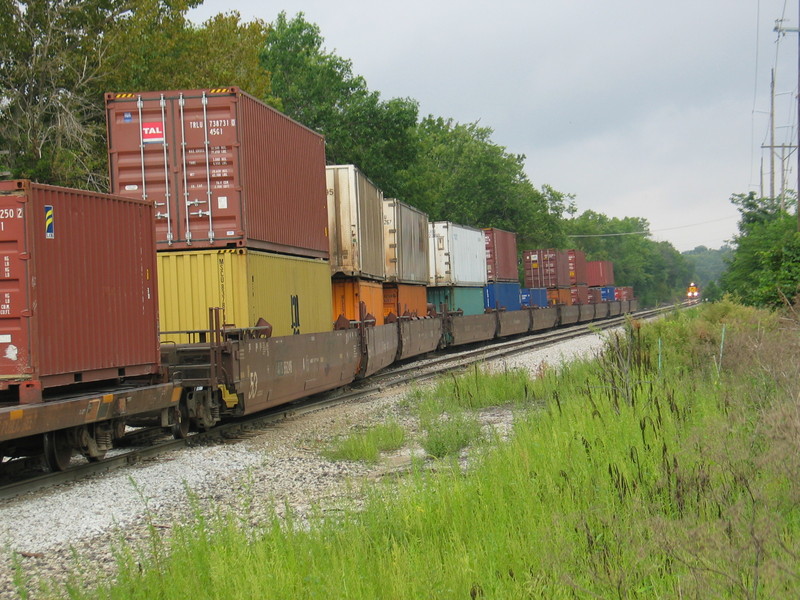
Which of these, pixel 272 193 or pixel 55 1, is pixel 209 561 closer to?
pixel 272 193

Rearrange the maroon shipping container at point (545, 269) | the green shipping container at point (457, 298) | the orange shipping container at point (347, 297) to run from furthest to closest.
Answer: the maroon shipping container at point (545, 269)
the green shipping container at point (457, 298)
the orange shipping container at point (347, 297)

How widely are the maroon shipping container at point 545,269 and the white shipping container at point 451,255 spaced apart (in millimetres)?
15118

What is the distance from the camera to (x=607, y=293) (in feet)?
188

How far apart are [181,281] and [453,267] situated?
16.8 m

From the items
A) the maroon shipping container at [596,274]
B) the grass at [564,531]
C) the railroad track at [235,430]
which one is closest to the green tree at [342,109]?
the railroad track at [235,430]

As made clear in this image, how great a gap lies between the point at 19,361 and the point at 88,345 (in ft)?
3.08

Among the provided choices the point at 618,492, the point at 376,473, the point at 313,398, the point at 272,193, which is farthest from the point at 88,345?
the point at 313,398

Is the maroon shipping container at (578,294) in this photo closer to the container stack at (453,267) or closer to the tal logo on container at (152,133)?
the container stack at (453,267)

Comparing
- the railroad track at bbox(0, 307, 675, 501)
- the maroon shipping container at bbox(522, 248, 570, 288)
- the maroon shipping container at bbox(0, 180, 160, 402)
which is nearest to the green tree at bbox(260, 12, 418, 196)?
the maroon shipping container at bbox(522, 248, 570, 288)

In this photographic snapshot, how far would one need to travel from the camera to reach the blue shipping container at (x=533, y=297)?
39062 millimetres

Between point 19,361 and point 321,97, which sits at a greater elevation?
point 321,97

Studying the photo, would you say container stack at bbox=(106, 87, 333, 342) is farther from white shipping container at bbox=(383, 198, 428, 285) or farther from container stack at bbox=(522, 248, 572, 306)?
container stack at bbox=(522, 248, 572, 306)

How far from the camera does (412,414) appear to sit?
1245 centimetres

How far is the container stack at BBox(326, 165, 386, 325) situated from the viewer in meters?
17.0
